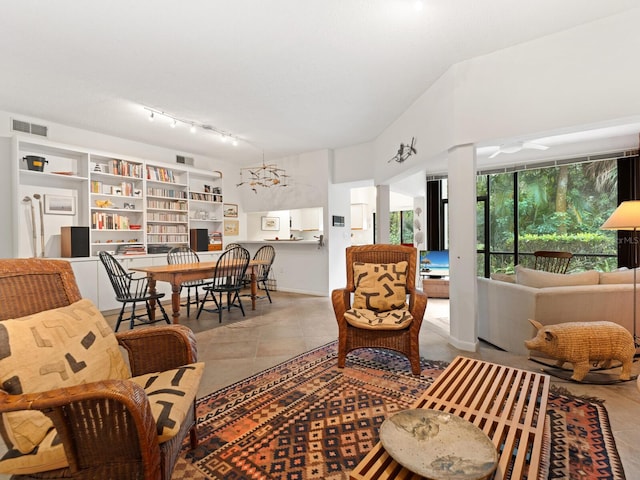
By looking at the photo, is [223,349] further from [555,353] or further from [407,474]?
[555,353]

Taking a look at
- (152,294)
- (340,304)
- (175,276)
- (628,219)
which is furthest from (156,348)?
(628,219)

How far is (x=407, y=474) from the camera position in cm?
101

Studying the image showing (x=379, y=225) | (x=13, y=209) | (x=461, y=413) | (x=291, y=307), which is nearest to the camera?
(x=461, y=413)

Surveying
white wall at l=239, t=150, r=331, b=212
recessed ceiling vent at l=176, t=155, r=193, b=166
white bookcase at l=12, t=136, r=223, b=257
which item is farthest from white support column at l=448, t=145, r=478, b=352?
recessed ceiling vent at l=176, t=155, r=193, b=166

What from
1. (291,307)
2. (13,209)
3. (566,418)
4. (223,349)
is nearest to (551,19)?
(566,418)

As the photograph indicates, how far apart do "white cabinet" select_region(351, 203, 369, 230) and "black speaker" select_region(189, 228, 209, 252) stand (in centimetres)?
448

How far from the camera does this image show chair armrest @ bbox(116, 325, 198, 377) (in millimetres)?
1592

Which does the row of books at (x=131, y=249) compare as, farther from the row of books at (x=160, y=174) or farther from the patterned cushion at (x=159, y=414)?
the patterned cushion at (x=159, y=414)

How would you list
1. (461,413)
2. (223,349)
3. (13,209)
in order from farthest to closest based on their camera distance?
(13,209) < (223,349) < (461,413)

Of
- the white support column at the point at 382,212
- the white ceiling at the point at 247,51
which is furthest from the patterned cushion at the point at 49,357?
the white support column at the point at 382,212

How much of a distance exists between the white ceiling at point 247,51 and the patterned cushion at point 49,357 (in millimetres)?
2220

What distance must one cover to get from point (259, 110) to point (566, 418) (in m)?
4.26

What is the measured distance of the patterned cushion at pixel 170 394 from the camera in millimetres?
1168

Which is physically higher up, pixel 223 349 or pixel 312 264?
pixel 312 264
